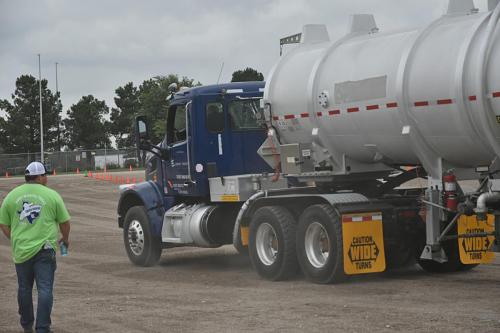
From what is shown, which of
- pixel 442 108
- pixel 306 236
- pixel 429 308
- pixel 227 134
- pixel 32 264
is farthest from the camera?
pixel 227 134

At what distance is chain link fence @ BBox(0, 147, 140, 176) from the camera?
7312cm

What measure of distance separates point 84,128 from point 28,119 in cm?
655

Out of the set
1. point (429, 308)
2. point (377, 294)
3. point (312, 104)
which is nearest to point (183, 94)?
point (312, 104)

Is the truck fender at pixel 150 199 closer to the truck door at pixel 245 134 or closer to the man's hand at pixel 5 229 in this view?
the truck door at pixel 245 134

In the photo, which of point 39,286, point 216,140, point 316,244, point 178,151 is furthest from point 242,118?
point 39,286

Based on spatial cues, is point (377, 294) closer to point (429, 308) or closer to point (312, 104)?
point (429, 308)

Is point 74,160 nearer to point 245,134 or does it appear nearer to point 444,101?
point 245,134

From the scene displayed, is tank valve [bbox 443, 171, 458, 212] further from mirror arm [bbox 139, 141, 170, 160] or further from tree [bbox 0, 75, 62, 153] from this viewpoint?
tree [bbox 0, 75, 62, 153]

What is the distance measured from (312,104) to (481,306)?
4154mm

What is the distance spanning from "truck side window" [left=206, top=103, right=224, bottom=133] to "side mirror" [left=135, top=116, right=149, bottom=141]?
1.28 metres

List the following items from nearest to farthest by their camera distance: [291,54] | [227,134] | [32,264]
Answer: [32,264] < [291,54] < [227,134]

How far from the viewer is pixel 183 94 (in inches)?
645

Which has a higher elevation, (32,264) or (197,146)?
(197,146)

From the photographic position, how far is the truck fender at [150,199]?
17031 mm
